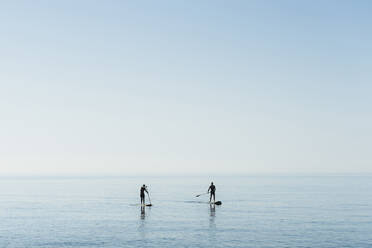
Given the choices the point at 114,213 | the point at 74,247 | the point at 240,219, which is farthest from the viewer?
the point at 114,213

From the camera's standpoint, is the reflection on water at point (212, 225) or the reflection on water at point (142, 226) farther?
the reflection on water at point (142, 226)

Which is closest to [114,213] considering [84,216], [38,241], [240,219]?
[84,216]

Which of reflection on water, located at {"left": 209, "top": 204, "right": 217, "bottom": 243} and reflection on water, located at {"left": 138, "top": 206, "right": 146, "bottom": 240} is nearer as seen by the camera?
reflection on water, located at {"left": 209, "top": 204, "right": 217, "bottom": 243}

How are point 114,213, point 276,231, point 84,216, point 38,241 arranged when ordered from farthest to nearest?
point 114,213, point 84,216, point 276,231, point 38,241

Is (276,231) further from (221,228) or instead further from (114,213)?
(114,213)

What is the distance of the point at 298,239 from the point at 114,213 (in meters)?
23.3

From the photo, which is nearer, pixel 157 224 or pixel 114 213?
pixel 157 224

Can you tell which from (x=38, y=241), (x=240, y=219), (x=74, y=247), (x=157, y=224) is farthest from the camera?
(x=240, y=219)

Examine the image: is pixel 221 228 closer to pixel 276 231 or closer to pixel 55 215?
pixel 276 231

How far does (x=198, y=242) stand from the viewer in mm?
27547

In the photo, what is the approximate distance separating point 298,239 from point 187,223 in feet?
36.4

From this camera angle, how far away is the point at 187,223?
1442 inches

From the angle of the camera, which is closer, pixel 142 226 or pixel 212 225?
pixel 142 226

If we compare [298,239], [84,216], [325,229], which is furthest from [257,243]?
[84,216]
